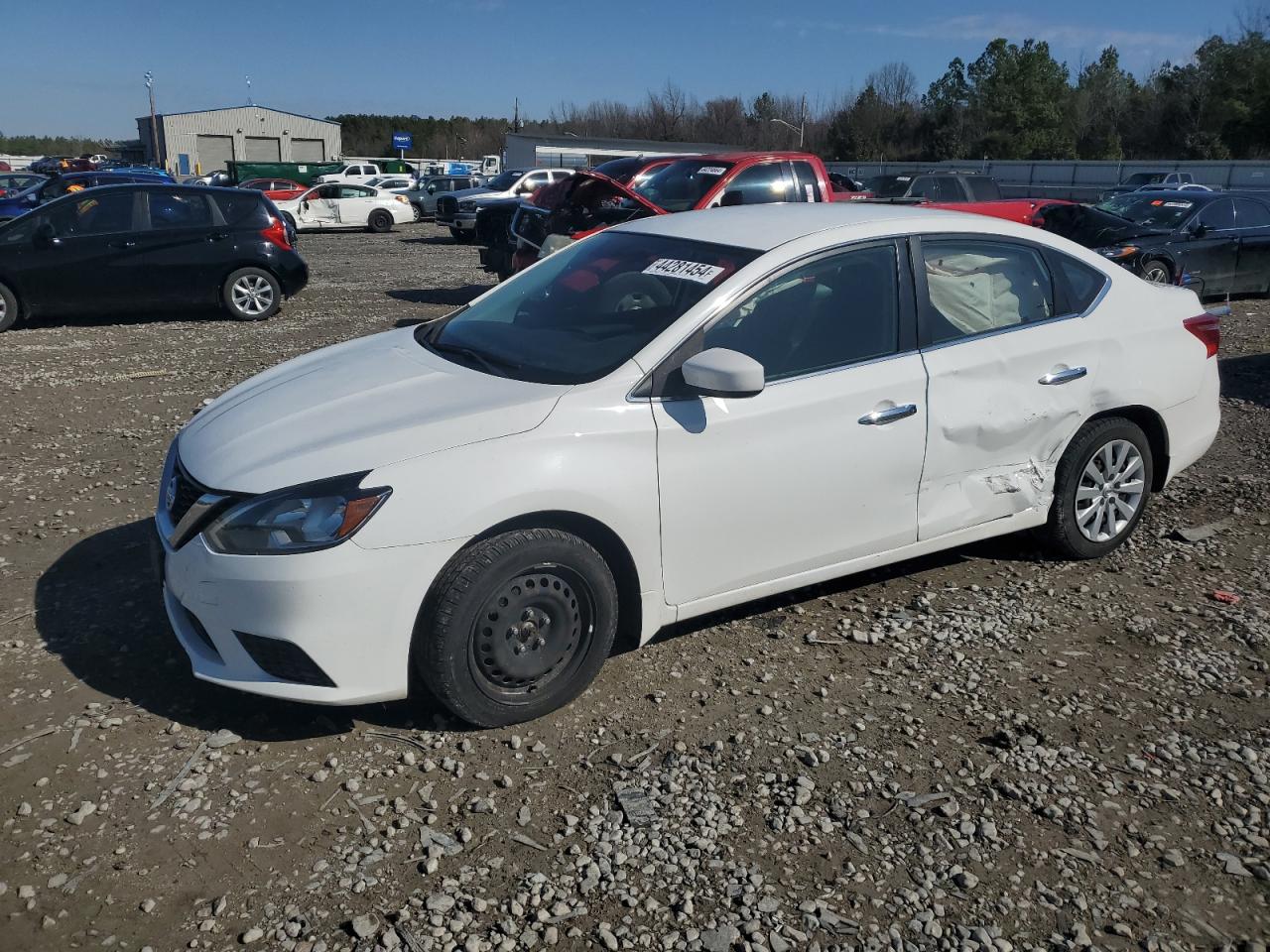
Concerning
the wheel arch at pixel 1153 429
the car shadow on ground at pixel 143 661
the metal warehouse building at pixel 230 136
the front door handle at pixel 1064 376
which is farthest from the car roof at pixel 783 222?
the metal warehouse building at pixel 230 136

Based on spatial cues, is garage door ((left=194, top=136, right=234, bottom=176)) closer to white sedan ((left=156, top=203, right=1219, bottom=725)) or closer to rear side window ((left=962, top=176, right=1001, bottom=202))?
rear side window ((left=962, top=176, right=1001, bottom=202))

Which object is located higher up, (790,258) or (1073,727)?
(790,258)

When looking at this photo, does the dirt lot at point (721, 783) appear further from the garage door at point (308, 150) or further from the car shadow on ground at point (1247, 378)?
the garage door at point (308, 150)

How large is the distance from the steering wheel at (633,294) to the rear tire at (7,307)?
9742 millimetres

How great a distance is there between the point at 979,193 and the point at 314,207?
18.6 meters

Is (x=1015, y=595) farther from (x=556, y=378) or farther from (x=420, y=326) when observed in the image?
(x=420, y=326)

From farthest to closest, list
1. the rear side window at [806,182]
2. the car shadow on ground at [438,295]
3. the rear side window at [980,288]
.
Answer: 1. the car shadow on ground at [438,295]
2. the rear side window at [806,182]
3. the rear side window at [980,288]

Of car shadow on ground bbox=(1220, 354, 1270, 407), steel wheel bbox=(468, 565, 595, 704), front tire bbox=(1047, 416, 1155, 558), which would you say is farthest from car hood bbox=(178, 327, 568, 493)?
car shadow on ground bbox=(1220, 354, 1270, 407)

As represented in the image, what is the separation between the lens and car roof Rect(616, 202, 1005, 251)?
13.6 feet

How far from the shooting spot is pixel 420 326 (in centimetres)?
476

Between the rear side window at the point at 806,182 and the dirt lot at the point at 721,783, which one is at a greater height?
the rear side window at the point at 806,182

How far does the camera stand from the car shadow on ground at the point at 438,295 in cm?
1402

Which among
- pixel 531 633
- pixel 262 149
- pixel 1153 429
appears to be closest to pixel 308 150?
pixel 262 149

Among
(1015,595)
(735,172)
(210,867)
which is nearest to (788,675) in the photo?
(1015,595)
